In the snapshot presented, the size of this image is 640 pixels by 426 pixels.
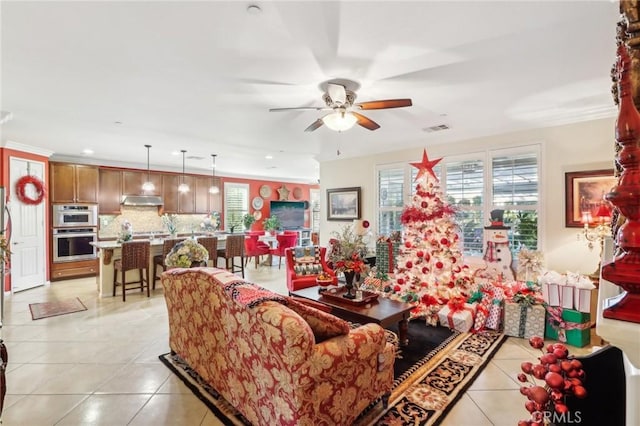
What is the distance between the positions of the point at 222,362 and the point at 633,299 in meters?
2.22

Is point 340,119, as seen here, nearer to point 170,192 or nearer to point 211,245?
point 211,245

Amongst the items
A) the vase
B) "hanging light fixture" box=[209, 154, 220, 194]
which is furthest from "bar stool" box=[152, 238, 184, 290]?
the vase

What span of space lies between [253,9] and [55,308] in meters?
4.93

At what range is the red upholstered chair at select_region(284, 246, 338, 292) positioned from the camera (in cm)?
442

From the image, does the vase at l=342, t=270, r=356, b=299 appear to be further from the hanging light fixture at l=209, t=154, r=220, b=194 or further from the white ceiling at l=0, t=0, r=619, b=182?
the hanging light fixture at l=209, t=154, r=220, b=194

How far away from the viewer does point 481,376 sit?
2.54 metres

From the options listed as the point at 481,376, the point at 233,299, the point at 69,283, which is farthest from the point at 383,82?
the point at 69,283

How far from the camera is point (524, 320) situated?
3.29 metres

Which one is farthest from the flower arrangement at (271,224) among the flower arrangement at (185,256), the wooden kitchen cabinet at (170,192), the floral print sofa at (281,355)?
the floral print sofa at (281,355)

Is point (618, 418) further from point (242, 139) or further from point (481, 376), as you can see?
point (242, 139)

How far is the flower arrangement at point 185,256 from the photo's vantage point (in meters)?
3.49

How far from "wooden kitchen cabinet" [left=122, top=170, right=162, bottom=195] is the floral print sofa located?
5822 mm

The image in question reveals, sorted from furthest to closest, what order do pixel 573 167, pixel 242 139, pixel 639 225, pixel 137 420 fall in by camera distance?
pixel 242 139 < pixel 573 167 < pixel 137 420 < pixel 639 225

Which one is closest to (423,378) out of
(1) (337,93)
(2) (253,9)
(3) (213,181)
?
(1) (337,93)
